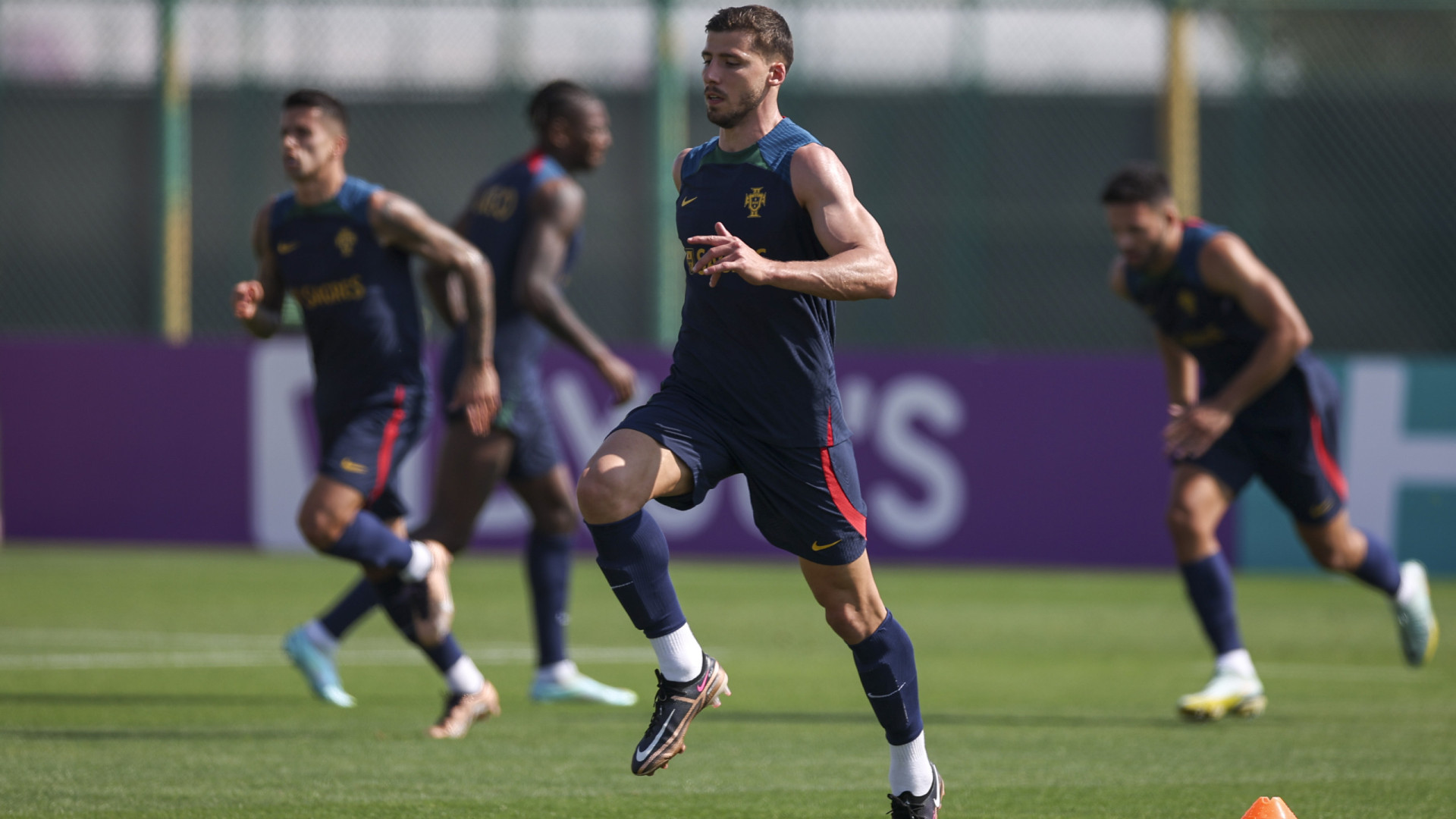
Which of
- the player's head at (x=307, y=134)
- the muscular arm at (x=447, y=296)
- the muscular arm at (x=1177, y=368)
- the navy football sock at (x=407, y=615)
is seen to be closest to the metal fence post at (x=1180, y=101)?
the muscular arm at (x=1177, y=368)

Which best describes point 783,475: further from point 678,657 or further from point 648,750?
point 648,750

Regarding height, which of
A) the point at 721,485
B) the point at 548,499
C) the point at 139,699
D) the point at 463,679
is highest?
the point at 548,499

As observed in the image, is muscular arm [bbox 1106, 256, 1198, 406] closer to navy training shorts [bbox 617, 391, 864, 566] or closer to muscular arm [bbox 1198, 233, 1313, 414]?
muscular arm [bbox 1198, 233, 1313, 414]

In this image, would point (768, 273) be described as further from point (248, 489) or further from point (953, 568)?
point (248, 489)

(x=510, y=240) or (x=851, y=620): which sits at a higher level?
(x=510, y=240)

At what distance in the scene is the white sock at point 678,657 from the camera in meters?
4.75

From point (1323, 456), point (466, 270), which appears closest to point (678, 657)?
point (466, 270)

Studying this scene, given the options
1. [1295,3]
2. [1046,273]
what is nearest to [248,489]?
[1046,273]

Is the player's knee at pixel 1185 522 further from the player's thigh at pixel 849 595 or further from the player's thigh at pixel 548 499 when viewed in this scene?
the player's thigh at pixel 849 595

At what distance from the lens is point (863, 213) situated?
4684 mm

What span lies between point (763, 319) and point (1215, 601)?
129 inches

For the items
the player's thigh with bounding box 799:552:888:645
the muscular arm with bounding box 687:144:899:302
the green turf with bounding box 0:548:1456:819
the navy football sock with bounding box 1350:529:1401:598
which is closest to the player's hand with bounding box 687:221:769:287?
the muscular arm with bounding box 687:144:899:302

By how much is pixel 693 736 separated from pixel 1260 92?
33.4 ft

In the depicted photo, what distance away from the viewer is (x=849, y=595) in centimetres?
486
